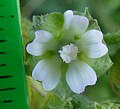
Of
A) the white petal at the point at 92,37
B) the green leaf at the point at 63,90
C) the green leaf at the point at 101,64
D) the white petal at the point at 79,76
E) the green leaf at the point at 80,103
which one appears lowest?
the green leaf at the point at 80,103

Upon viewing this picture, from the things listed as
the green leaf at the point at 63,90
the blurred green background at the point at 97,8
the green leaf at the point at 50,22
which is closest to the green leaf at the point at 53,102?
the green leaf at the point at 63,90

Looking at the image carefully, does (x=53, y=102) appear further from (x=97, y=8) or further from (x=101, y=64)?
(x=97, y=8)

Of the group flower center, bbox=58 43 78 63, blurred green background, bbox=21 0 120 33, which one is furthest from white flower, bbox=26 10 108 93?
blurred green background, bbox=21 0 120 33

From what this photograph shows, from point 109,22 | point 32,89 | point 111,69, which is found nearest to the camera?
point 111,69

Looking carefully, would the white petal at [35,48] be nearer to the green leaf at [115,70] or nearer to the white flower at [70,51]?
the white flower at [70,51]

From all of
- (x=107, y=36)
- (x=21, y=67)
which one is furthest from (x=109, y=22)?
(x=21, y=67)

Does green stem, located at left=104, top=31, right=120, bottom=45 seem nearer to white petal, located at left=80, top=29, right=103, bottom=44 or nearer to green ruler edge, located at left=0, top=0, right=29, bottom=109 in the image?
white petal, located at left=80, top=29, right=103, bottom=44

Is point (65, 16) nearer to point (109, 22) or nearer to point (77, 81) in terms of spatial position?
point (77, 81)
